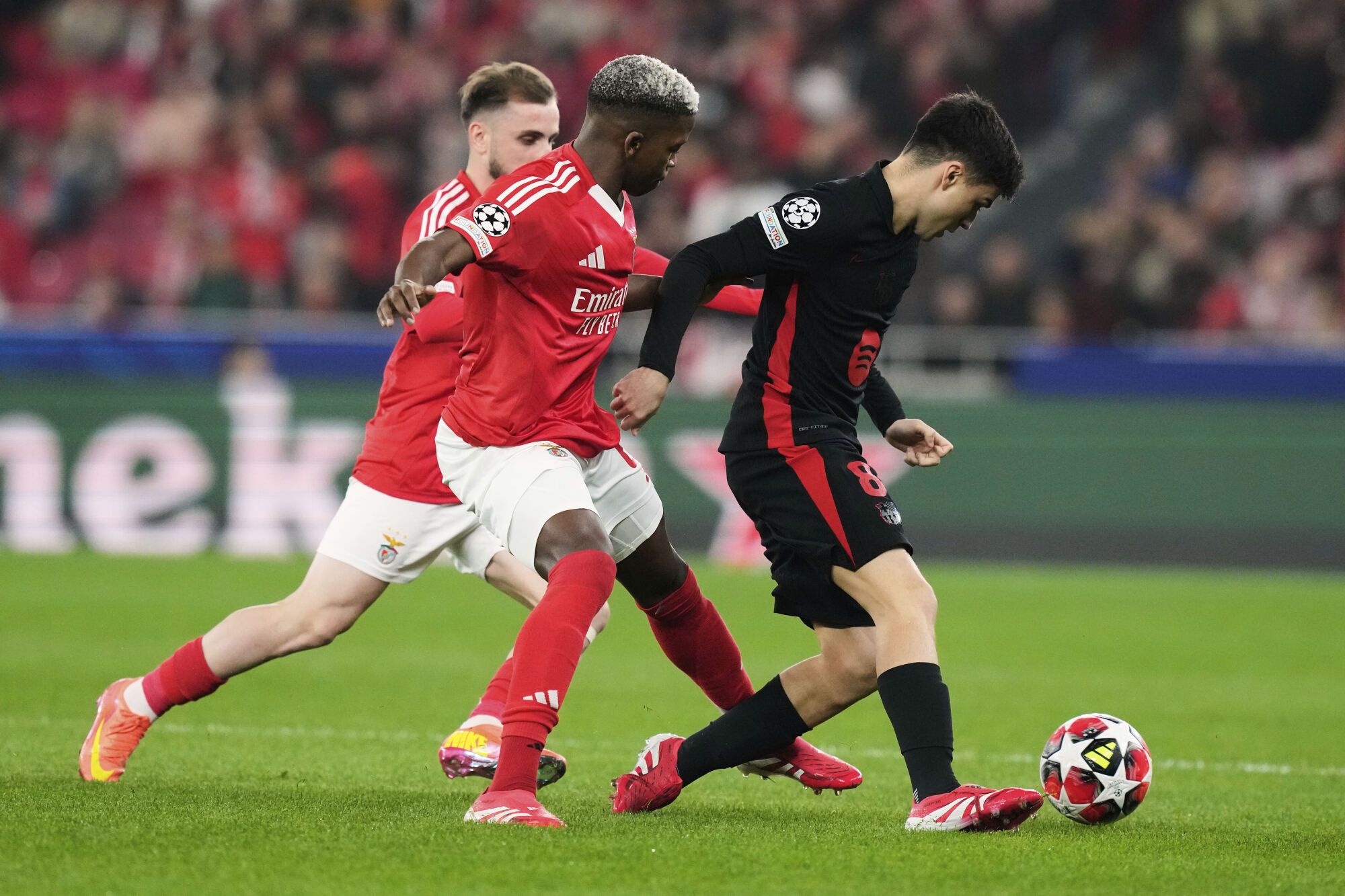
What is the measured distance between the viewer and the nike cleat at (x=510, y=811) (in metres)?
4.50

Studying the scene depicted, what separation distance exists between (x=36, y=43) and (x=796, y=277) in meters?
16.9

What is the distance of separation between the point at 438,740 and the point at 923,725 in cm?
271

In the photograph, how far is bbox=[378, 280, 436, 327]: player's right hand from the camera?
4262mm

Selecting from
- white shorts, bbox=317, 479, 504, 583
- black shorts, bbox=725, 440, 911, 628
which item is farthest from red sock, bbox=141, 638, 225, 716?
black shorts, bbox=725, 440, 911, 628

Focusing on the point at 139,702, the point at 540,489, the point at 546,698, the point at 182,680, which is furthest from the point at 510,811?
the point at 139,702

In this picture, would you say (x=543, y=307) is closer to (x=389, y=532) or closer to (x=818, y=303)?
(x=818, y=303)

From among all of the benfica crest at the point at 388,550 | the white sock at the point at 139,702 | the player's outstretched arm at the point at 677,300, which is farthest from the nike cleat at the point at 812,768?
the white sock at the point at 139,702

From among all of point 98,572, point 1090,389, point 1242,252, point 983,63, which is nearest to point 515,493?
point 98,572

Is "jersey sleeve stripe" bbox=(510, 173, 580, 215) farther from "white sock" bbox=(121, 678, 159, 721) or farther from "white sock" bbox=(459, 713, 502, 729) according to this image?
"white sock" bbox=(121, 678, 159, 721)

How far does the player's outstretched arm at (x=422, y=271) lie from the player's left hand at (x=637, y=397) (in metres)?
0.53

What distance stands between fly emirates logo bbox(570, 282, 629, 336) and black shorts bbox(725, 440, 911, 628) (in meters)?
0.54

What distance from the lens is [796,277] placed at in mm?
5000

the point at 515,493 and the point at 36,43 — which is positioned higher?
the point at 36,43

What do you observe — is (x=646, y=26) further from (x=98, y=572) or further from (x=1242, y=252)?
(x=98, y=572)
